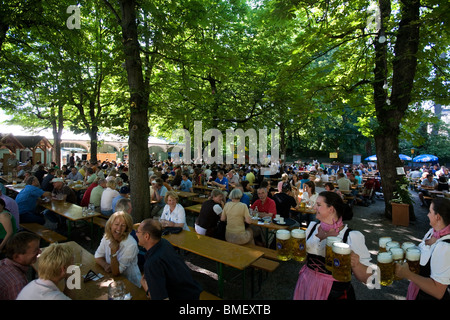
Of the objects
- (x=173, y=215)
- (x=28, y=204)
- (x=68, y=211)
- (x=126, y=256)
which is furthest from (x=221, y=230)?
(x=28, y=204)

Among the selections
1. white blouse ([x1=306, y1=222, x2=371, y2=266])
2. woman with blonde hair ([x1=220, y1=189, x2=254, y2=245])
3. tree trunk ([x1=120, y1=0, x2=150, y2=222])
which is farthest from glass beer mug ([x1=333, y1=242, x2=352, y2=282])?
tree trunk ([x1=120, y1=0, x2=150, y2=222])

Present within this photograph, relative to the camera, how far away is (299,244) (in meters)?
1.83

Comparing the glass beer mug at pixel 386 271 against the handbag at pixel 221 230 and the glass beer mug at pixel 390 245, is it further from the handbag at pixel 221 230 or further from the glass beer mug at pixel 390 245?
the handbag at pixel 221 230

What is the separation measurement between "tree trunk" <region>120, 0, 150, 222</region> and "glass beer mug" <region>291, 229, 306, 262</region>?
12.1 feet

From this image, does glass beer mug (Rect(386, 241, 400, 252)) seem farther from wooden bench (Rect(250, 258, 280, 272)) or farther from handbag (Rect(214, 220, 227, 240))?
handbag (Rect(214, 220, 227, 240))

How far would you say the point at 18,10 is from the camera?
5.18 meters

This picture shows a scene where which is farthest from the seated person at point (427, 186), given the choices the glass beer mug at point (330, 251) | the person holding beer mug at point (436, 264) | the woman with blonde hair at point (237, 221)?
the glass beer mug at point (330, 251)

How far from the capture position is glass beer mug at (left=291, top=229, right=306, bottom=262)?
5.98 ft

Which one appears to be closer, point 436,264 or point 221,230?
point 436,264

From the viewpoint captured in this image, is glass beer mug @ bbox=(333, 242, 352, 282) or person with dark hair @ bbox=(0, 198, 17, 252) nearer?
glass beer mug @ bbox=(333, 242, 352, 282)

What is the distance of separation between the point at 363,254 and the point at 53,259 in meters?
2.41

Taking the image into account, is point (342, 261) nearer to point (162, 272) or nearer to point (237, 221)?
point (162, 272)

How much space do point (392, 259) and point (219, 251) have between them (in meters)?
2.12
